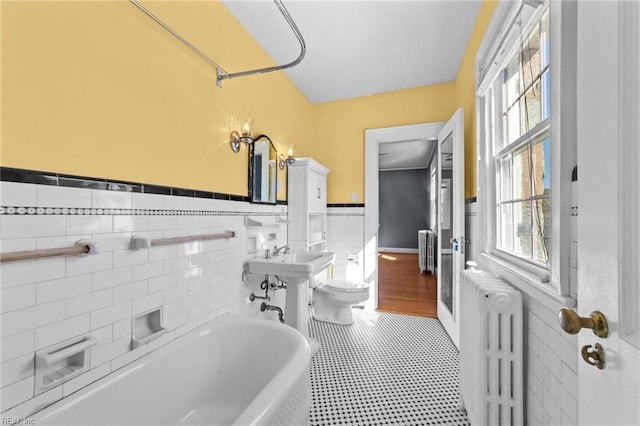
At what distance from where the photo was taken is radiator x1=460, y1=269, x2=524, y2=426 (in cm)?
114

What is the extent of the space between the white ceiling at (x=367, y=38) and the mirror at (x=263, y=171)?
612 mm

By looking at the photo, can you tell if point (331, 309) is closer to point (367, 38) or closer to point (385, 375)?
point (385, 375)

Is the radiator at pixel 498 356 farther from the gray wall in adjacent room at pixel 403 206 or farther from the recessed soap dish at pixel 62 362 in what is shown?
the gray wall in adjacent room at pixel 403 206

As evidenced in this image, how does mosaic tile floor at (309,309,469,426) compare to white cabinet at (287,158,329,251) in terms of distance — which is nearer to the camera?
mosaic tile floor at (309,309,469,426)

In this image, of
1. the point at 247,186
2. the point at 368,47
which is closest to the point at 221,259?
the point at 247,186

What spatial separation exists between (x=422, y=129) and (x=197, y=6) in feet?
7.77

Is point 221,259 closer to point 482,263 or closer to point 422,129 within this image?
point 482,263

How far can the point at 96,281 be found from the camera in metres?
1.10

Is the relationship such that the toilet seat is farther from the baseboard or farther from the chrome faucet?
the baseboard

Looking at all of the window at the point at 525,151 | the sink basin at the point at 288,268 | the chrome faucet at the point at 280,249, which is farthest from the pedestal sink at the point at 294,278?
the window at the point at 525,151

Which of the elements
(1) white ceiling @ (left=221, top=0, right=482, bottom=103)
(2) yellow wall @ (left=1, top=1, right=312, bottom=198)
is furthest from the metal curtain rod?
(1) white ceiling @ (left=221, top=0, right=482, bottom=103)

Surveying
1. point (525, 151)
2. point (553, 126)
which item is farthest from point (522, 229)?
point (553, 126)

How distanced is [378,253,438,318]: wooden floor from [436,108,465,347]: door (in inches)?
18.1

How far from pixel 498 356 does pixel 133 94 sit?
2079mm
